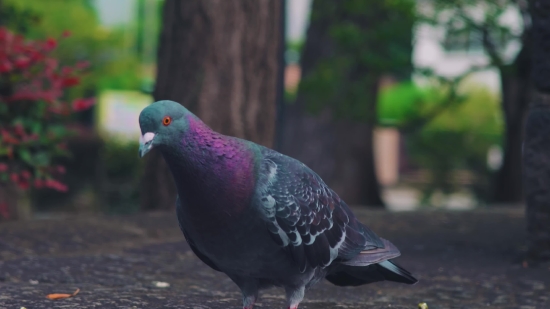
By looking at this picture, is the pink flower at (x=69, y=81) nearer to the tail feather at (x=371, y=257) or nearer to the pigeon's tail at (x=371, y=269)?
the pigeon's tail at (x=371, y=269)

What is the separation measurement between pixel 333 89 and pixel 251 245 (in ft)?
19.8

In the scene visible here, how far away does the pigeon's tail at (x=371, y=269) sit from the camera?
3312 millimetres

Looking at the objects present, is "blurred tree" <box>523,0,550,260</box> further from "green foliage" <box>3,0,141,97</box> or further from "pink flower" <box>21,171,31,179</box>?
"green foliage" <box>3,0,141,97</box>

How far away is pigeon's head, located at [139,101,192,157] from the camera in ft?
8.85

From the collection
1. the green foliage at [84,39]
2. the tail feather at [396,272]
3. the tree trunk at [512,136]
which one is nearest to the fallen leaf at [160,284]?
the tail feather at [396,272]

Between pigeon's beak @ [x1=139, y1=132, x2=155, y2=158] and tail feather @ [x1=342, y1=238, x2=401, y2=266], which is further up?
pigeon's beak @ [x1=139, y1=132, x2=155, y2=158]

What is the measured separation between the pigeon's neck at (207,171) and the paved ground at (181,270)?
849 millimetres

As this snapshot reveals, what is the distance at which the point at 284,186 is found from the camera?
3.01 m

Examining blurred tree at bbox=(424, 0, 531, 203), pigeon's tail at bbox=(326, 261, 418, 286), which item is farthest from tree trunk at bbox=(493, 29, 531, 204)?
pigeon's tail at bbox=(326, 261, 418, 286)

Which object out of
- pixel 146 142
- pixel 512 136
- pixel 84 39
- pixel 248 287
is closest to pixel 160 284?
pixel 248 287

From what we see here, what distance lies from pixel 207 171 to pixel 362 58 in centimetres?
597

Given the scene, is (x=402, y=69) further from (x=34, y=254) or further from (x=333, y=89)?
(x=34, y=254)

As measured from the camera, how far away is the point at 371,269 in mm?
3455

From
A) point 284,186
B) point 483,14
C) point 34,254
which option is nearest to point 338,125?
point 483,14
